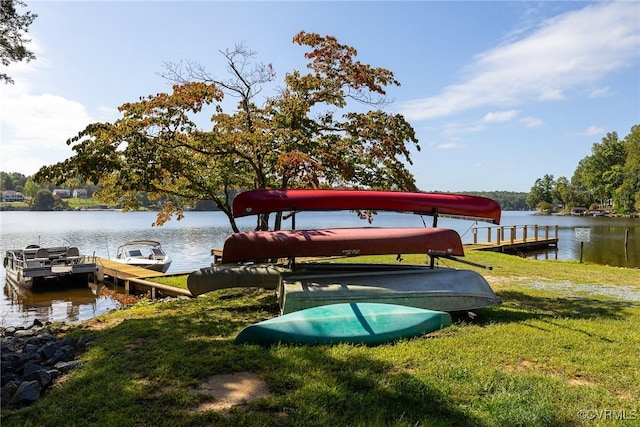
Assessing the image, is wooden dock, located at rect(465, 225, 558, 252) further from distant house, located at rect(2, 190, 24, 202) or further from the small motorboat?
distant house, located at rect(2, 190, 24, 202)

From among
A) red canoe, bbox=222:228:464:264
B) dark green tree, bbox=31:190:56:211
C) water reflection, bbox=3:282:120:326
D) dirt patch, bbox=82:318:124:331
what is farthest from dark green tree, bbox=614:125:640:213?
dark green tree, bbox=31:190:56:211

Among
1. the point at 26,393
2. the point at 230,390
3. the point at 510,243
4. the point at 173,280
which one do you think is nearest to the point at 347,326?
the point at 230,390

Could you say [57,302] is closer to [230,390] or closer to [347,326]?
[347,326]

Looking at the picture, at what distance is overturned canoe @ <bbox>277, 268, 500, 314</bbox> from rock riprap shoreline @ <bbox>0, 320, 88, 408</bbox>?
3004 millimetres

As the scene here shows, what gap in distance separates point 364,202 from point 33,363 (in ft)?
19.1

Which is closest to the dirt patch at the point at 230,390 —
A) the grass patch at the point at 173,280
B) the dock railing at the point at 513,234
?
the grass patch at the point at 173,280

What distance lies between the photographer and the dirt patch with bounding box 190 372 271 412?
3779 millimetres

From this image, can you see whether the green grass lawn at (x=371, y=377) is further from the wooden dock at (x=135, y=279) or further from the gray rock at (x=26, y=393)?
the wooden dock at (x=135, y=279)

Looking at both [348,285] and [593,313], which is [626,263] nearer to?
[593,313]

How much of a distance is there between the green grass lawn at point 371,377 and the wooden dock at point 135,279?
450 centimetres

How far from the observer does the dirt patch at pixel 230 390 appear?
3.78 meters

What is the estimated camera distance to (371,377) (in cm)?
433

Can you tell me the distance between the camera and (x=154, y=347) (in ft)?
18.2

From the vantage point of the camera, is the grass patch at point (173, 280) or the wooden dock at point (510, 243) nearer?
the grass patch at point (173, 280)
